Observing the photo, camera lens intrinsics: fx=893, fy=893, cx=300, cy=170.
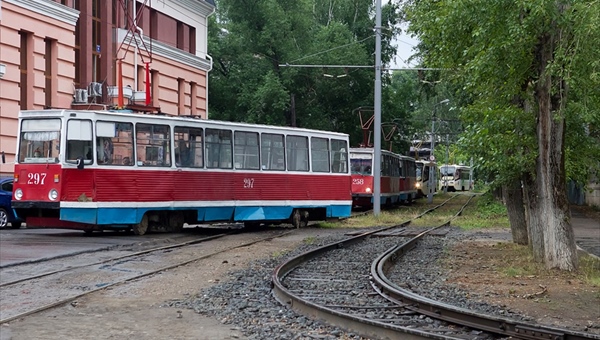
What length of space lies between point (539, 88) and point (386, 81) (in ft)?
116

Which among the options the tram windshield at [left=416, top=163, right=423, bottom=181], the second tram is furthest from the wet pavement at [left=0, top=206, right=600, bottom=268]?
the second tram

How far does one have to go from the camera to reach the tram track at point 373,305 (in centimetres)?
825

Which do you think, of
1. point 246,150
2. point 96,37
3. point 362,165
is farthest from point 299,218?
point 362,165

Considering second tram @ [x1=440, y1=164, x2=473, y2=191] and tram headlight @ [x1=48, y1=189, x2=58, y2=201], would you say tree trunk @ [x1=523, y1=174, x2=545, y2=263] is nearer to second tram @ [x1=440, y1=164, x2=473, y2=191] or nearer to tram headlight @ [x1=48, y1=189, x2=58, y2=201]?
tram headlight @ [x1=48, y1=189, x2=58, y2=201]

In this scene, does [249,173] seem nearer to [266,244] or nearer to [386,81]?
[266,244]

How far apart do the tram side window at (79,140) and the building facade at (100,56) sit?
2.24 metres

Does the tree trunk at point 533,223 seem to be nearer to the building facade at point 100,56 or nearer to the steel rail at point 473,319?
the steel rail at point 473,319

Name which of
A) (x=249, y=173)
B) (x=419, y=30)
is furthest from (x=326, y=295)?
(x=249, y=173)

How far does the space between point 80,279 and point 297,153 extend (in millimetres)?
13707

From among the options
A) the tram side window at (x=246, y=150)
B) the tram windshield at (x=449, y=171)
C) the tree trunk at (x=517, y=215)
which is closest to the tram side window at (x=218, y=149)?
the tram side window at (x=246, y=150)

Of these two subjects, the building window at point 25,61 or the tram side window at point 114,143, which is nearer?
the tram side window at point 114,143

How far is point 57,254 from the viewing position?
1592 cm

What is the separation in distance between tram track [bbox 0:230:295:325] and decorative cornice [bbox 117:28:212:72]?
16.2 metres

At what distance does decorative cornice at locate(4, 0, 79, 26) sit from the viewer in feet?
86.9
